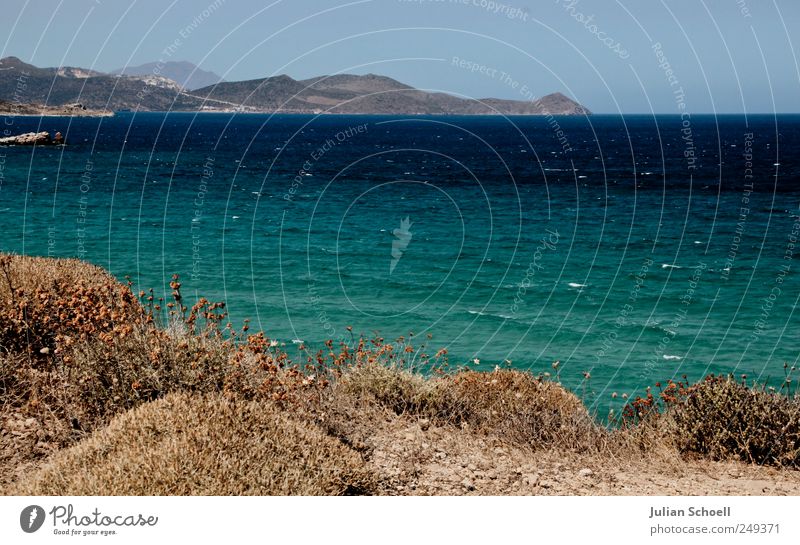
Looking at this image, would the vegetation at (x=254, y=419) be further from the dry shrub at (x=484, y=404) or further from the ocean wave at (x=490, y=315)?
the ocean wave at (x=490, y=315)

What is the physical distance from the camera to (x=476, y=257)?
102ft

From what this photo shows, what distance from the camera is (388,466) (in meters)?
7.40

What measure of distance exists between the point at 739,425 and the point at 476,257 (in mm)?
23012

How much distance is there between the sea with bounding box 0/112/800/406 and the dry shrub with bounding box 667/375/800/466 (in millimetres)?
4268

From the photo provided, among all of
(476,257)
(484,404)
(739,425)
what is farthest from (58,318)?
(476,257)

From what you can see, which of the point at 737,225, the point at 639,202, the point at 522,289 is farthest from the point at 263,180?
the point at 522,289

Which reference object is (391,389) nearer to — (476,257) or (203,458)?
(203,458)

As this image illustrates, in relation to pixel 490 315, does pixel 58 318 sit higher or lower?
higher

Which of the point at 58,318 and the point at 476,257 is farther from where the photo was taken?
the point at 476,257

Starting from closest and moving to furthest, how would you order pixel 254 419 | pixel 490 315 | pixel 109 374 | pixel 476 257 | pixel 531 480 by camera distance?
pixel 254 419 → pixel 531 480 → pixel 109 374 → pixel 490 315 → pixel 476 257

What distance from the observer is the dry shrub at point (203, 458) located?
559 centimetres

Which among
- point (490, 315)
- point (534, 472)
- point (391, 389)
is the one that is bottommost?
point (490, 315)

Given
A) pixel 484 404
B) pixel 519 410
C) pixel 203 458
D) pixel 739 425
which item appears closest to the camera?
pixel 203 458

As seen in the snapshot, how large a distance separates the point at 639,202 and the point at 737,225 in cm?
1133
